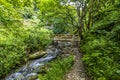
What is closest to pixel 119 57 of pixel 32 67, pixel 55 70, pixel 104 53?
pixel 104 53

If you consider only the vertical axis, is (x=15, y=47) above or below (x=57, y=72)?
above

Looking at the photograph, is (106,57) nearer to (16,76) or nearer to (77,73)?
(77,73)

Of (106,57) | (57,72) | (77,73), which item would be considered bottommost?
(77,73)

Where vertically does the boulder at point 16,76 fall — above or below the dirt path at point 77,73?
below

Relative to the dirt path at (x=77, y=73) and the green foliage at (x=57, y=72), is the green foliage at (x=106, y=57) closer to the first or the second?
the dirt path at (x=77, y=73)

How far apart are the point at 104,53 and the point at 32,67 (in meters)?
4.27

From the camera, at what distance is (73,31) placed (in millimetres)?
18312

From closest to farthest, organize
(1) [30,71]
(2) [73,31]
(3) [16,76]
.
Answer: (3) [16,76]
(1) [30,71]
(2) [73,31]

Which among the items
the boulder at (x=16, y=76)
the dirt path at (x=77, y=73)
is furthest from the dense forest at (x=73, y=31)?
the boulder at (x=16, y=76)

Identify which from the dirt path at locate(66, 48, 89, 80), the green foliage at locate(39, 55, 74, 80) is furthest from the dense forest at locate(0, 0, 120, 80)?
the dirt path at locate(66, 48, 89, 80)

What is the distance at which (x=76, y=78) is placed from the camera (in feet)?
23.4

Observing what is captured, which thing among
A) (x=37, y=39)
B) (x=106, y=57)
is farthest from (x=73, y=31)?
(x=106, y=57)

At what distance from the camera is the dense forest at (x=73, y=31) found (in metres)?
5.20

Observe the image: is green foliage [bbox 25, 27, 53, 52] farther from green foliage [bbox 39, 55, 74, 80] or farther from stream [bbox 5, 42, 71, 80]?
green foliage [bbox 39, 55, 74, 80]
